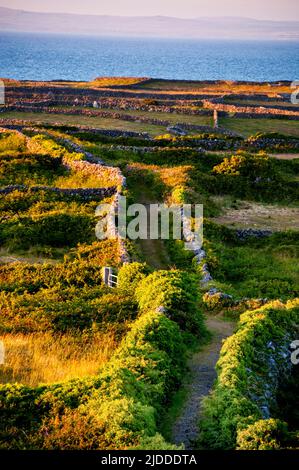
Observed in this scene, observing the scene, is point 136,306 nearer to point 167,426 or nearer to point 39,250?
point 167,426

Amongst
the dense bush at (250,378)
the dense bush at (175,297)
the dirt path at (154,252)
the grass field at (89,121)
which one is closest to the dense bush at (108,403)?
the dense bush at (250,378)

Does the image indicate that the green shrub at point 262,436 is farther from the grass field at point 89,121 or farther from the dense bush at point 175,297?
the grass field at point 89,121

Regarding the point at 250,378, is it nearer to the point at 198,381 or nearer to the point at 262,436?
the point at 198,381

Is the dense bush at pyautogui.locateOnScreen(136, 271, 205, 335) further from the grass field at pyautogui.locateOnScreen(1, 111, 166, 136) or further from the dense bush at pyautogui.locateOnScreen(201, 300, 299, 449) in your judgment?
the grass field at pyautogui.locateOnScreen(1, 111, 166, 136)

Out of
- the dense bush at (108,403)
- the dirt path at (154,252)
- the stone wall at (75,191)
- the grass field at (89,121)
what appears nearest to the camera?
the dense bush at (108,403)

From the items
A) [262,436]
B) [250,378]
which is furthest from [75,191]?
[262,436]
